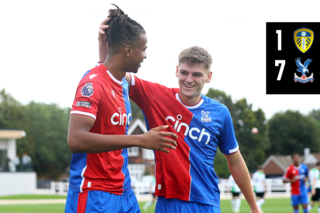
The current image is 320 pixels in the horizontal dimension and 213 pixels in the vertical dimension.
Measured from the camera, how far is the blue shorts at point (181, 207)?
4.41 meters

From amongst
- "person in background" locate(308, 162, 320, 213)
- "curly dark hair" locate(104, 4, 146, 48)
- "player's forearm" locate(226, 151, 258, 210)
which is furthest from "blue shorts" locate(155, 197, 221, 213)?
"person in background" locate(308, 162, 320, 213)

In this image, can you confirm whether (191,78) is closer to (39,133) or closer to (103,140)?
(103,140)

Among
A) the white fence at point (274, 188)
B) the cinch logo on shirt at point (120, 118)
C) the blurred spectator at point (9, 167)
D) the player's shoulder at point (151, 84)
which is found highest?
the player's shoulder at point (151, 84)

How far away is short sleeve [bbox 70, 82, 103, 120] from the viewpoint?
3398mm

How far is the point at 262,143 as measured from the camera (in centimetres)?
7394

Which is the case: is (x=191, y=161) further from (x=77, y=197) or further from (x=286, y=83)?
(x=286, y=83)

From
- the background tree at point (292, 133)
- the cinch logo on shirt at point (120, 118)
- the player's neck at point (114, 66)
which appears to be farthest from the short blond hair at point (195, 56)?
the background tree at point (292, 133)

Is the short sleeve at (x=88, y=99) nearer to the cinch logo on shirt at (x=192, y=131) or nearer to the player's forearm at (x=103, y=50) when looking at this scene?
the player's forearm at (x=103, y=50)

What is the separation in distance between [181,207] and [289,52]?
509 inches

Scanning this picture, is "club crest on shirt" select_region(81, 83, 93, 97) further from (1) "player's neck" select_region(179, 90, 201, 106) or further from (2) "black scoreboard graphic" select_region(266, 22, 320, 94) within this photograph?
(2) "black scoreboard graphic" select_region(266, 22, 320, 94)

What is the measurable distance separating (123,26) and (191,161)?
155cm

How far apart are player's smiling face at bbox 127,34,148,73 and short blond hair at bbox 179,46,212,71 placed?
63 cm

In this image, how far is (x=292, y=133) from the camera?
75.9 metres

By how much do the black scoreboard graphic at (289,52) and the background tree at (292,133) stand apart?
61039mm
